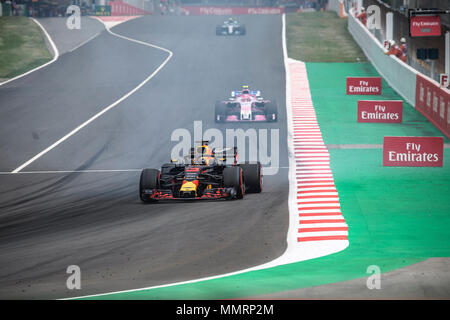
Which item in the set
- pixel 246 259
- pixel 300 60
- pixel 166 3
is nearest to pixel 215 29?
pixel 300 60

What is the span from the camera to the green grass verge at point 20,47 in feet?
150

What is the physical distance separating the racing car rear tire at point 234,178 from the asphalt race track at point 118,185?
346 mm

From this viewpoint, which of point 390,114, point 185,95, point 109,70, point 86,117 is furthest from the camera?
point 109,70

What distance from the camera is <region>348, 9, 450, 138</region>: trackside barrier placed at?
2672 centimetres

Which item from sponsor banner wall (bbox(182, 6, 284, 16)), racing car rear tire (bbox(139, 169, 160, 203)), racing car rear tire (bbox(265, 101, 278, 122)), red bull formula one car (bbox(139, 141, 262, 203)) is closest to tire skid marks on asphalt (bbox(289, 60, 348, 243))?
racing car rear tire (bbox(265, 101, 278, 122))

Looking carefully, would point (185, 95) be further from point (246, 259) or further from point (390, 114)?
point (246, 259)

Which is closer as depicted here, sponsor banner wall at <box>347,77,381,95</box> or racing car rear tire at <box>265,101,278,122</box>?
racing car rear tire at <box>265,101,278,122</box>

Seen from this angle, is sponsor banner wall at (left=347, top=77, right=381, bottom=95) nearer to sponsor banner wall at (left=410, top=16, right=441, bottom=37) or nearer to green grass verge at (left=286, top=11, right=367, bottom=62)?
sponsor banner wall at (left=410, top=16, right=441, bottom=37)

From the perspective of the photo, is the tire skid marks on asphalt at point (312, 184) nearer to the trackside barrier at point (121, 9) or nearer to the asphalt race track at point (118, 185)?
the asphalt race track at point (118, 185)

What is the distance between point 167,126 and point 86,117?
4.55 metres

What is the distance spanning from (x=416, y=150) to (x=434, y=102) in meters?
8.71

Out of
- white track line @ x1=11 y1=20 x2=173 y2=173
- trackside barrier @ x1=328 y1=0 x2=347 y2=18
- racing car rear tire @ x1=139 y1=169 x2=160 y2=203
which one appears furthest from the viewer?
trackside barrier @ x1=328 y1=0 x2=347 y2=18

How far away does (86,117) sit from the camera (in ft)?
103

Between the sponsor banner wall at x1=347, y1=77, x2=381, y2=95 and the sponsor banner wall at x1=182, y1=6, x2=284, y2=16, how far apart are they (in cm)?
7430
